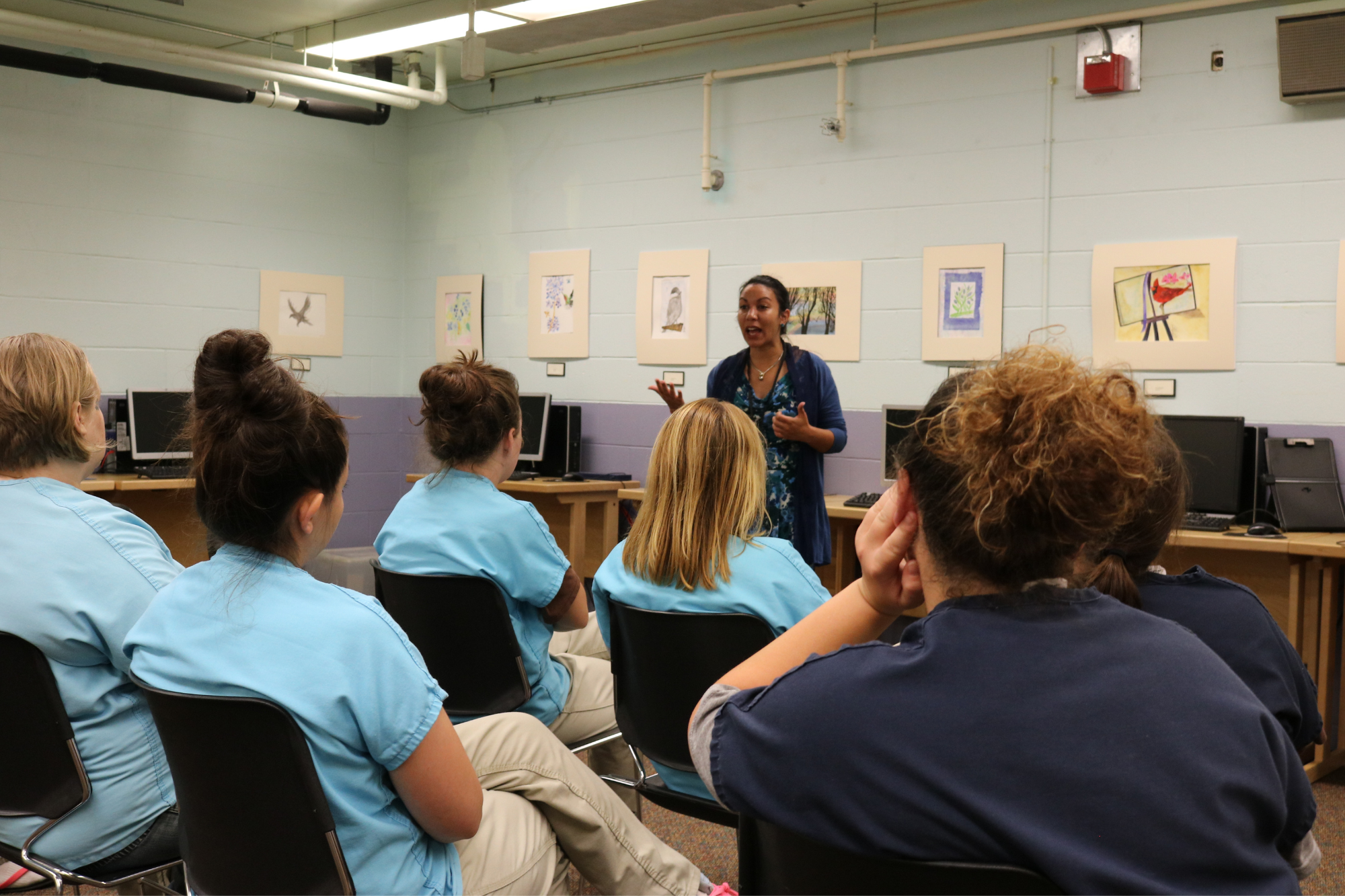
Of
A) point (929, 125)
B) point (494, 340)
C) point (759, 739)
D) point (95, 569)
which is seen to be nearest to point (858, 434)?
point (929, 125)

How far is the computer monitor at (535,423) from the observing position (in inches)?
226

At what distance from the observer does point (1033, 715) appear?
89 centimetres

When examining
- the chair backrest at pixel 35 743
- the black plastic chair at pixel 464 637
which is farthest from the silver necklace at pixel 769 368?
the chair backrest at pixel 35 743

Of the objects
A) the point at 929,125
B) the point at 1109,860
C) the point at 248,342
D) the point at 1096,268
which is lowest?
the point at 1109,860

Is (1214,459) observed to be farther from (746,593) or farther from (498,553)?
(498,553)

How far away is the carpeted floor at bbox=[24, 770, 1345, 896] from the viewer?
9.12ft

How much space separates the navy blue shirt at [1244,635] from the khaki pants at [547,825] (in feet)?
2.87

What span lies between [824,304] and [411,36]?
2.40 meters

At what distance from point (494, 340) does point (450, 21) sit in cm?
190

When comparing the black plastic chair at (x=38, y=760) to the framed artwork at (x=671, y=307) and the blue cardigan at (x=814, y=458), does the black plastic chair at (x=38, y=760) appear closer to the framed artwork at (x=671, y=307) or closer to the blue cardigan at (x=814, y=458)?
the blue cardigan at (x=814, y=458)

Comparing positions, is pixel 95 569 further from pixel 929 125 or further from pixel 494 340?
pixel 494 340

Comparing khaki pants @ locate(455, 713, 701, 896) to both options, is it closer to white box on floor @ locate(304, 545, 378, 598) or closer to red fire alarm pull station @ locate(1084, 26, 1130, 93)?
red fire alarm pull station @ locate(1084, 26, 1130, 93)

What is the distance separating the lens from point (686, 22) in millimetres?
4867

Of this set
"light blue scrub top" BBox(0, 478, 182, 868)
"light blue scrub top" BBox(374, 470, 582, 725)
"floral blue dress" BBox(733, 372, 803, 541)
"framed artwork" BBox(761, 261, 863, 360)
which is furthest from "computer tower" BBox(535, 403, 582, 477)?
"light blue scrub top" BBox(0, 478, 182, 868)
